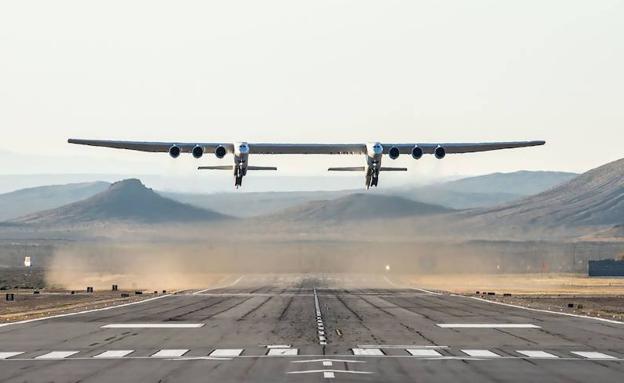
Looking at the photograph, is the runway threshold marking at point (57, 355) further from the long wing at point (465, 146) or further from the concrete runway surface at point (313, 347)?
the long wing at point (465, 146)

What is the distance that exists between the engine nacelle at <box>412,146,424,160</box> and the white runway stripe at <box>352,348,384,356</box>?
32839mm

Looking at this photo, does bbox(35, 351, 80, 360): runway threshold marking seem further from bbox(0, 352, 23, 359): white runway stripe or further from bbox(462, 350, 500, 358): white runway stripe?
bbox(462, 350, 500, 358): white runway stripe

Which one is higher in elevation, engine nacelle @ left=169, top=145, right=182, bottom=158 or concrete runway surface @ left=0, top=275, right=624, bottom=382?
engine nacelle @ left=169, top=145, right=182, bottom=158

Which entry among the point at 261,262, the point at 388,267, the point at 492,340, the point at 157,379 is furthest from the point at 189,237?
the point at 157,379

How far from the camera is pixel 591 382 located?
880 inches

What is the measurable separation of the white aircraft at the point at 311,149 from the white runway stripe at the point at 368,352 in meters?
29.7

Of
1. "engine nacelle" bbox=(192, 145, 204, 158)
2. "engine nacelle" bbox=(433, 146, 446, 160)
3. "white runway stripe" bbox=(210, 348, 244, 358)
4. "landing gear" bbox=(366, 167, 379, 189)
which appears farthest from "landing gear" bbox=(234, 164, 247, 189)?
"white runway stripe" bbox=(210, 348, 244, 358)

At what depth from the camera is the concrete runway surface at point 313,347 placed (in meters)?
24.0

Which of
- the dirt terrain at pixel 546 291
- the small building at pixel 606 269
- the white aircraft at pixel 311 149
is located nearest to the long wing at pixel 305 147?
the white aircraft at pixel 311 149

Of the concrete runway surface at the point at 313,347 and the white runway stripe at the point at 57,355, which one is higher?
the concrete runway surface at the point at 313,347

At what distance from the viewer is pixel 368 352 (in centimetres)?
2958

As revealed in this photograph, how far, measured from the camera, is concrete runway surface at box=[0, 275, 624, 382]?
2395cm

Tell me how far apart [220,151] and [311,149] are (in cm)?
739

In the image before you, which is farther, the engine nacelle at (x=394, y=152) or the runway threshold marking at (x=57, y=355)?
the engine nacelle at (x=394, y=152)
